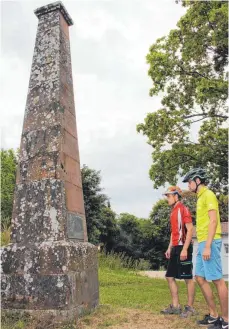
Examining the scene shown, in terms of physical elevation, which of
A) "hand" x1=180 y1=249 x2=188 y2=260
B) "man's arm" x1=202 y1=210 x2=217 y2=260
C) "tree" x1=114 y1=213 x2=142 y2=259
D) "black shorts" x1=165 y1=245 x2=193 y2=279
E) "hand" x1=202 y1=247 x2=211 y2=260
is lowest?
"tree" x1=114 y1=213 x2=142 y2=259

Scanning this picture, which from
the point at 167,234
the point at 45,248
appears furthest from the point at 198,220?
the point at 167,234

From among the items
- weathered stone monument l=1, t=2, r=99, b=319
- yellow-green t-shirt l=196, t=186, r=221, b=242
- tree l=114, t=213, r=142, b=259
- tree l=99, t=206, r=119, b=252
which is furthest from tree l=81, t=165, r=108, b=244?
yellow-green t-shirt l=196, t=186, r=221, b=242

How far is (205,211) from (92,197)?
1715 centimetres

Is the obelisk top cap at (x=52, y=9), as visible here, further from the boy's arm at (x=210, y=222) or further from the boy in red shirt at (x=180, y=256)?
the boy's arm at (x=210, y=222)

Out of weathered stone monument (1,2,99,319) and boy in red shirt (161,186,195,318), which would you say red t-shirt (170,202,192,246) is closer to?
boy in red shirt (161,186,195,318)

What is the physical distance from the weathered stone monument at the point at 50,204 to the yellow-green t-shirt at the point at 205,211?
5.94 feet

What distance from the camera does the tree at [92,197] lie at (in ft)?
70.2

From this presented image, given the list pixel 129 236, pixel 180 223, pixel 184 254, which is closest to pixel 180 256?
pixel 184 254

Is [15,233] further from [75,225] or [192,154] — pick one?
[192,154]

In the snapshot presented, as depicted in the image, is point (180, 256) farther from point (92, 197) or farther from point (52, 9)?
point (92, 197)

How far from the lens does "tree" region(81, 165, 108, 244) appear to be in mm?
21406

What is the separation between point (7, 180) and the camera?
41406 millimetres

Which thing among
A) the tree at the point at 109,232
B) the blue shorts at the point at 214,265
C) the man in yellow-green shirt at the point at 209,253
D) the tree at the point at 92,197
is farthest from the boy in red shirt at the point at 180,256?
the tree at the point at 109,232

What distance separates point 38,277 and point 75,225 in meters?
1.00
